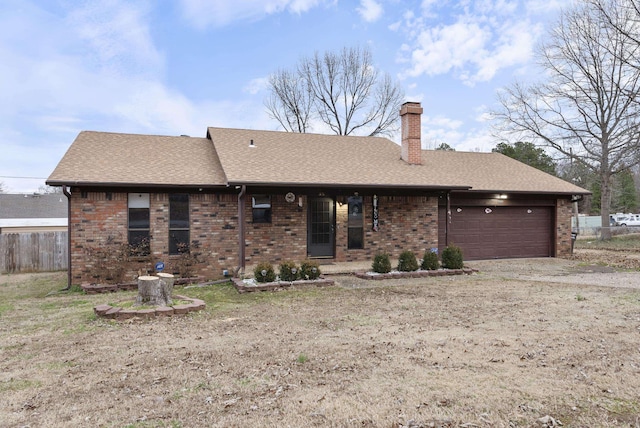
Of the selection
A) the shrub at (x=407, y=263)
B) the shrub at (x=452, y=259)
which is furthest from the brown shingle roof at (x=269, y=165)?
the shrub at (x=407, y=263)

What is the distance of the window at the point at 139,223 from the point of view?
1027cm

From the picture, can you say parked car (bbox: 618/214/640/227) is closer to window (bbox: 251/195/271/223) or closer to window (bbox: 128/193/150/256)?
window (bbox: 251/195/271/223)

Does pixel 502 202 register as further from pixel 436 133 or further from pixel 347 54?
pixel 436 133

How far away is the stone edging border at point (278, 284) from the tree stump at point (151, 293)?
7.42 ft

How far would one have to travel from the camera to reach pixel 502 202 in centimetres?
1426

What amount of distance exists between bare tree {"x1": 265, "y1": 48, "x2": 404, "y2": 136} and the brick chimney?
15.5 meters

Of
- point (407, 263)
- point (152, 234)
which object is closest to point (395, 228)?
point (407, 263)

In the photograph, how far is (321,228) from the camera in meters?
12.2

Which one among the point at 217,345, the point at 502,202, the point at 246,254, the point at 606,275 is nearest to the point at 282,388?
the point at 217,345

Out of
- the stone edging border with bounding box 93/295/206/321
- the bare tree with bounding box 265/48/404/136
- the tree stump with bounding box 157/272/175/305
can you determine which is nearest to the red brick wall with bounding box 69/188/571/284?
the tree stump with bounding box 157/272/175/305

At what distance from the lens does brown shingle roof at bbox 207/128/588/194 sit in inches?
433

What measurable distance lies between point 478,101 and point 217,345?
2505 centimetres

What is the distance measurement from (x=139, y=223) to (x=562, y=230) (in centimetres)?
1439

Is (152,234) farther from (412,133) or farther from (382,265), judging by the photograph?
(412,133)
